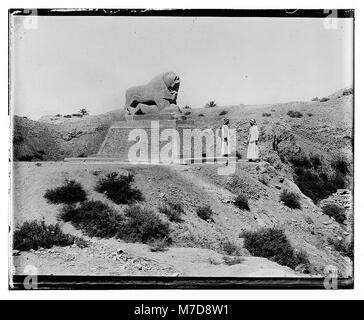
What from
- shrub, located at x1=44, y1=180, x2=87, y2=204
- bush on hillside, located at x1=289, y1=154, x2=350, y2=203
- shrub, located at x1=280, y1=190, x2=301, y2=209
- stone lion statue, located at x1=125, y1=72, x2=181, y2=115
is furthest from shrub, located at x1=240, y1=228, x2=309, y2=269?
stone lion statue, located at x1=125, y1=72, x2=181, y2=115

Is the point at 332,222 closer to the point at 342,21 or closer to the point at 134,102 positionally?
the point at 342,21

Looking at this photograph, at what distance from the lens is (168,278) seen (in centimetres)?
1017

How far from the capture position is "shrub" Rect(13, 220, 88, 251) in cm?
1055

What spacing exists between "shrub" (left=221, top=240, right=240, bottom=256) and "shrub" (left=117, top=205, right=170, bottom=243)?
131 cm

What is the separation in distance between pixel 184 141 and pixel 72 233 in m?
4.74

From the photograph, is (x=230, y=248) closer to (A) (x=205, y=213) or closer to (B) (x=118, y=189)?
(A) (x=205, y=213)

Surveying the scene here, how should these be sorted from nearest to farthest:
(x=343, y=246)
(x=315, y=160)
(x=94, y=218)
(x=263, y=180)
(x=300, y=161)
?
(x=94, y=218), (x=343, y=246), (x=263, y=180), (x=315, y=160), (x=300, y=161)

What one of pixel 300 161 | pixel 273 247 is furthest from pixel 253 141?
pixel 273 247

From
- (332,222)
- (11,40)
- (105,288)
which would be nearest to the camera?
(105,288)

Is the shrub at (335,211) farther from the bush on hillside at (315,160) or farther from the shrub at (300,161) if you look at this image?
the shrub at (300,161)

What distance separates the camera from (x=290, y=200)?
14.1 meters

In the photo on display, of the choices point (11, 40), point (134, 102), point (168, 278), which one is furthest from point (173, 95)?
point (168, 278)

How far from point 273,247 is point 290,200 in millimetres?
2909

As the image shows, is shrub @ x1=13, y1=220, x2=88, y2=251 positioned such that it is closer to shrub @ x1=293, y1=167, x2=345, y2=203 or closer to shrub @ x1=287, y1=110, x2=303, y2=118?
shrub @ x1=293, y1=167, x2=345, y2=203
